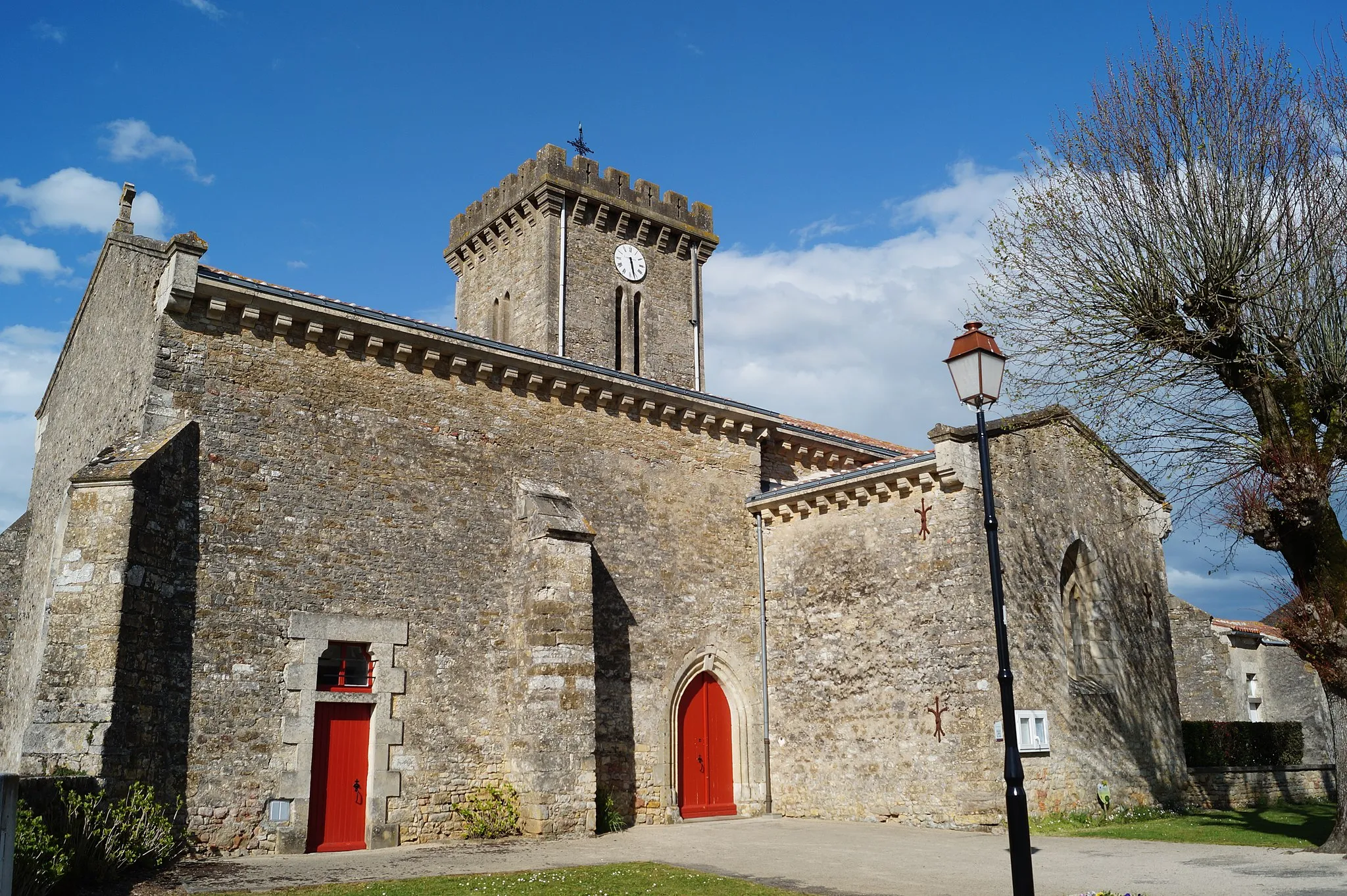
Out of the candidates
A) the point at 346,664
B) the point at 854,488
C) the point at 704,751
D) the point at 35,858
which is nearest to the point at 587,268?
the point at 854,488

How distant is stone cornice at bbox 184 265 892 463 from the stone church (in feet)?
0.15

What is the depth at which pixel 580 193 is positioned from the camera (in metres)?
21.3

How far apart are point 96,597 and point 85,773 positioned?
1811mm

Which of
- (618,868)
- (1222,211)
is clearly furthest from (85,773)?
(1222,211)

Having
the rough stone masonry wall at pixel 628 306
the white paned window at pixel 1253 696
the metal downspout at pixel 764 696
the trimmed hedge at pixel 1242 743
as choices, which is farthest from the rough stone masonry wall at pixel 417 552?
the white paned window at pixel 1253 696

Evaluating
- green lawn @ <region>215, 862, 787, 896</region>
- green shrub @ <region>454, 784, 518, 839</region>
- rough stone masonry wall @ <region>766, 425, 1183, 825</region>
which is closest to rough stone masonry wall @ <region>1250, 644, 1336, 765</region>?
rough stone masonry wall @ <region>766, 425, 1183, 825</region>

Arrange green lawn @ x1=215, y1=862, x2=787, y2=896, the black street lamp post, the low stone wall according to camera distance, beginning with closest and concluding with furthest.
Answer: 1. the black street lamp post
2. green lawn @ x1=215, y1=862, x2=787, y2=896
3. the low stone wall

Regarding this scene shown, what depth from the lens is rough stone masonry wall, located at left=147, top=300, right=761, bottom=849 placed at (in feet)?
Answer: 37.9

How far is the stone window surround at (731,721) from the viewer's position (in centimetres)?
1512

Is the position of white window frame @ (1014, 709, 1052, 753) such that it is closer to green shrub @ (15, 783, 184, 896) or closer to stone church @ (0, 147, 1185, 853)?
stone church @ (0, 147, 1185, 853)

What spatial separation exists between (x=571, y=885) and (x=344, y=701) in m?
4.62

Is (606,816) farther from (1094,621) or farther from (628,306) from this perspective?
(628,306)

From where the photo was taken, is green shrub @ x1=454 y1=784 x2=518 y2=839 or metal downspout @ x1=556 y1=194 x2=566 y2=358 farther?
metal downspout @ x1=556 y1=194 x2=566 y2=358

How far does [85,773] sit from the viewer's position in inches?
383
